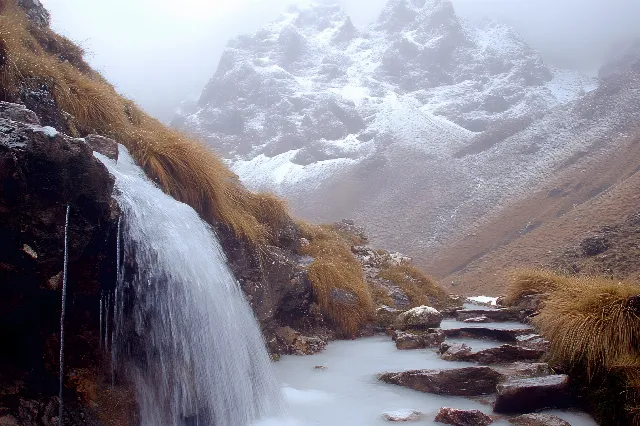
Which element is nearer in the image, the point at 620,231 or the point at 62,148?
the point at 62,148

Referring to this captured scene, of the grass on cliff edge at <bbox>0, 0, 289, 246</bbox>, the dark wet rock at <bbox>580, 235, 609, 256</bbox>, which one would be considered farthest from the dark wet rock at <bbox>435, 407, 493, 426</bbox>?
the dark wet rock at <bbox>580, 235, 609, 256</bbox>

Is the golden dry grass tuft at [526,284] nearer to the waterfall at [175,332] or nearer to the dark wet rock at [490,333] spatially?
the dark wet rock at [490,333]

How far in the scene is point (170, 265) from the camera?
423 centimetres

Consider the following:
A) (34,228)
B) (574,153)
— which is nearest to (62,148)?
(34,228)

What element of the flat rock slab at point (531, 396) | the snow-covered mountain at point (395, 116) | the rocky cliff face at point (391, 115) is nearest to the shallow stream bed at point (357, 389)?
the flat rock slab at point (531, 396)

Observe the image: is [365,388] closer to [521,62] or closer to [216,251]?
[216,251]

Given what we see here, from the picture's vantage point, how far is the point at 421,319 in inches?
289

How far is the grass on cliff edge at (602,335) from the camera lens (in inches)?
143

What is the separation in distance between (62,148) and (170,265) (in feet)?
4.70

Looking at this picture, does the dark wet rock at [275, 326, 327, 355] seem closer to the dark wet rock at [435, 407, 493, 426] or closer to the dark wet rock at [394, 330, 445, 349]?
the dark wet rock at [394, 330, 445, 349]

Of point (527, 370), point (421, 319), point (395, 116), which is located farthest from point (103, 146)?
point (395, 116)

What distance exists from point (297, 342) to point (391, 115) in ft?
303

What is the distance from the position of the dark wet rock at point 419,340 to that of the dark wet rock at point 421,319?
59 centimetres

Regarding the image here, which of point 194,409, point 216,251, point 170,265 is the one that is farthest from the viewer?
point 216,251
